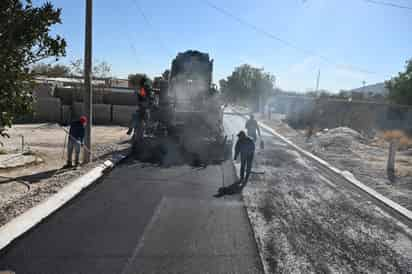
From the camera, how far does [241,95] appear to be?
183ft

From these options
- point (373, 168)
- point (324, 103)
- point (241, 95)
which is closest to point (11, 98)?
point (373, 168)

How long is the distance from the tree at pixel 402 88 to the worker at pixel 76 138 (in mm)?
36879

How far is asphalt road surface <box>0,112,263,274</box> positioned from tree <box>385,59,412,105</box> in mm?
36181

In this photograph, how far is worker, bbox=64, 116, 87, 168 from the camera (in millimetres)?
9320

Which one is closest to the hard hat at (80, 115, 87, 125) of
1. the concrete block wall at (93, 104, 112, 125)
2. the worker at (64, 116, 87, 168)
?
the worker at (64, 116, 87, 168)

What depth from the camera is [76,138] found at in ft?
31.0

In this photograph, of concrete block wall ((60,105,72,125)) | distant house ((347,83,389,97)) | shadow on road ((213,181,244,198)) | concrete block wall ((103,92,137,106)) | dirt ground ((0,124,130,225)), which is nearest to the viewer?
dirt ground ((0,124,130,225))

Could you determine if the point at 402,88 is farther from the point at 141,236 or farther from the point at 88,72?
the point at 141,236

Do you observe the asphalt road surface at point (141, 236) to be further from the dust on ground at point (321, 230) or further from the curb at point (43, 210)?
the dust on ground at point (321, 230)

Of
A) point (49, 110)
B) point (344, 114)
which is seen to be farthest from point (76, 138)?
point (344, 114)

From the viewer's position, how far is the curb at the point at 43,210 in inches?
198

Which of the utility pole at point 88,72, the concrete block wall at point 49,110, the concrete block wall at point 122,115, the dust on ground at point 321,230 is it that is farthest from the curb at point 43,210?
the concrete block wall at point 49,110

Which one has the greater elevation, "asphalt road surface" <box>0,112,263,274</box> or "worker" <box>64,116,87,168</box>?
"worker" <box>64,116,87,168</box>

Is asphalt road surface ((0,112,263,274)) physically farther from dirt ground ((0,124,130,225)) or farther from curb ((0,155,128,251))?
dirt ground ((0,124,130,225))
